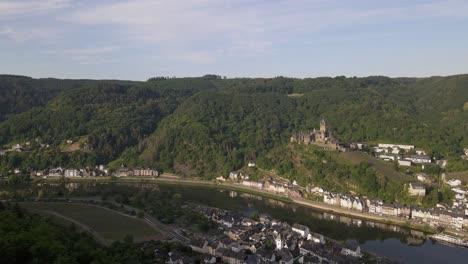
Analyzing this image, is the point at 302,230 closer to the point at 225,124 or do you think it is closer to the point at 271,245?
the point at 271,245

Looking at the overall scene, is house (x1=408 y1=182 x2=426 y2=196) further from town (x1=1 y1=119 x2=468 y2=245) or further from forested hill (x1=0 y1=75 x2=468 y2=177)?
forested hill (x1=0 y1=75 x2=468 y2=177)

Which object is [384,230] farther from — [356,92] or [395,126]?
[356,92]

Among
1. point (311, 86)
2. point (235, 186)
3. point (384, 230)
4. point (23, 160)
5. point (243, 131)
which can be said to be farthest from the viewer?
point (311, 86)

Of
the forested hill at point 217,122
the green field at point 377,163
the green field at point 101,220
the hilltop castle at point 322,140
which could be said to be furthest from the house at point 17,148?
the green field at point 377,163

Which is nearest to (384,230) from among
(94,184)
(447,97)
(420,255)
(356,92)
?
(420,255)

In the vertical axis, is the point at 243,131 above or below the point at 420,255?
above

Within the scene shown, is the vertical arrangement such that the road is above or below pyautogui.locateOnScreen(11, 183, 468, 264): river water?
above

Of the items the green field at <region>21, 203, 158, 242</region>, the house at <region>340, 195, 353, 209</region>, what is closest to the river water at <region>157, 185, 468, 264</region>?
the house at <region>340, 195, 353, 209</region>
